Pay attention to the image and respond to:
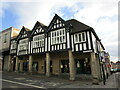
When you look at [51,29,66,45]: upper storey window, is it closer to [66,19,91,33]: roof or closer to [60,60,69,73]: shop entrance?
[66,19,91,33]: roof

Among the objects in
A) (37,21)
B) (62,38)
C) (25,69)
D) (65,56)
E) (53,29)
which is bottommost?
(25,69)

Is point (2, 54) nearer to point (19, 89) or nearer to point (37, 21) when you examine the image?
point (37, 21)

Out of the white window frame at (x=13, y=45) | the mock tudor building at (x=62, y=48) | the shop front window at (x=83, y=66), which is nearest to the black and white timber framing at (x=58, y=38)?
the mock tudor building at (x=62, y=48)

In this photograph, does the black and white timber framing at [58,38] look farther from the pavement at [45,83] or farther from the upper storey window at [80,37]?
the pavement at [45,83]

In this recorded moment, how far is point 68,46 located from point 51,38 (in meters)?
3.59

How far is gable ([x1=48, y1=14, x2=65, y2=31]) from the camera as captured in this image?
14.4 m

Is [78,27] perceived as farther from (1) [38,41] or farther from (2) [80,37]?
(1) [38,41]

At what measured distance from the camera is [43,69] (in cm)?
Answer: 1714

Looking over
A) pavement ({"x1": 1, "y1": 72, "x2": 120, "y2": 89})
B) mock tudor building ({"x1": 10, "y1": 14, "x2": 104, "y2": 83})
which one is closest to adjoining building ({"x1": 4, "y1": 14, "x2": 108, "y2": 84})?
mock tudor building ({"x1": 10, "y1": 14, "x2": 104, "y2": 83})

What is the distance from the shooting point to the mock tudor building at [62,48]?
12078 millimetres

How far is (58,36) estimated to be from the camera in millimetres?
14336

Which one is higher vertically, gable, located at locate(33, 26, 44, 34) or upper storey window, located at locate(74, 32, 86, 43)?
gable, located at locate(33, 26, 44, 34)

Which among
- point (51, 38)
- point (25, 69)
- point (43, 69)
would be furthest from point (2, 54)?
point (51, 38)

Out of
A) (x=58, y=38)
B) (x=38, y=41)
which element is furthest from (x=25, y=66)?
(x=58, y=38)
